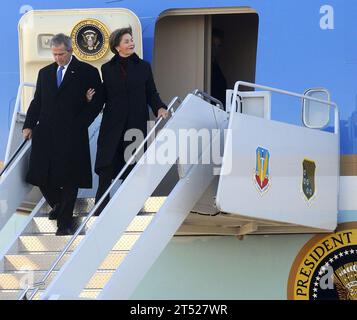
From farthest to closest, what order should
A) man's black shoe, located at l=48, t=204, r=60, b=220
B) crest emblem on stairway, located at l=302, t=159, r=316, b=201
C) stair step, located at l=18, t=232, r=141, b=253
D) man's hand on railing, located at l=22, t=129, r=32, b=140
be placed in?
crest emblem on stairway, located at l=302, t=159, r=316, b=201 → man's hand on railing, located at l=22, t=129, r=32, b=140 → man's black shoe, located at l=48, t=204, r=60, b=220 → stair step, located at l=18, t=232, r=141, b=253

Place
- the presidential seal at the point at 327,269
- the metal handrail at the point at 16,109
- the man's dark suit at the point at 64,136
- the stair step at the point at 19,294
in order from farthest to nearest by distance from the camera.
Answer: the presidential seal at the point at 327,269
the metal handrail at the point at 16,109
the man's dark suit at the point at 64,136
the stair step at the point at 19,294

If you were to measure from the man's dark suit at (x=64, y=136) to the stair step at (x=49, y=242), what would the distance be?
15cm

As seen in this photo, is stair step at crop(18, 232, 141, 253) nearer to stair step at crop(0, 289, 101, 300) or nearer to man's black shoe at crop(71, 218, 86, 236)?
man's black shoe at crop(71, 218, 86, 236)

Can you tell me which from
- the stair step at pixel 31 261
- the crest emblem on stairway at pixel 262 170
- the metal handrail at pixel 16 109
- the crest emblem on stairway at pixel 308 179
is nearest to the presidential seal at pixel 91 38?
the metal handrail at pixel 16 109

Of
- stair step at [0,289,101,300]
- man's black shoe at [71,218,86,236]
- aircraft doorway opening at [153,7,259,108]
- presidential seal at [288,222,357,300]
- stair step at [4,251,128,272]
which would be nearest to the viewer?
stair step at [0,289,101,300]

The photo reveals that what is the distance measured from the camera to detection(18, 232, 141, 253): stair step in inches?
394

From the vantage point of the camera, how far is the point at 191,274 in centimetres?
1205

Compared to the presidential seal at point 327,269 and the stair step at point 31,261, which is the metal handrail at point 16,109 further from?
the presidential seal at point 327,269

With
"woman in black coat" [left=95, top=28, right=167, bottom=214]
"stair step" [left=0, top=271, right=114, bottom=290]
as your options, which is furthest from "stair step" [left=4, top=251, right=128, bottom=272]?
"woman in black coat" [left=95, top=28, right=167, bottom=214]

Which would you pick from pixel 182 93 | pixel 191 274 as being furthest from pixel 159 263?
pixel 182 93

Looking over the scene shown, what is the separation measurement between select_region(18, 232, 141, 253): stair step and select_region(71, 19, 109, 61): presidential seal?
2445mm

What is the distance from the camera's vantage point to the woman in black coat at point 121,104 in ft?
34.1

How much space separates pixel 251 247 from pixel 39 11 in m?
3.17

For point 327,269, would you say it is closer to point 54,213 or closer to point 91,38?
point 54,213
